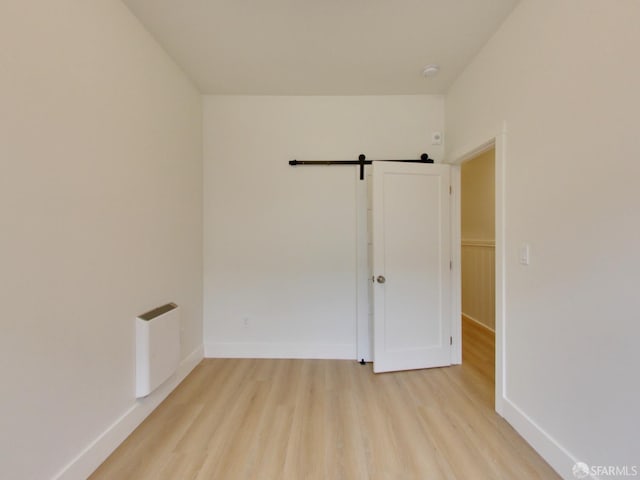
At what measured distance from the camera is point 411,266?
102 inches

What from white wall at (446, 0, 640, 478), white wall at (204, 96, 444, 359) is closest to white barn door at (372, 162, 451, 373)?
white wall at (204, 96, 444, 359)

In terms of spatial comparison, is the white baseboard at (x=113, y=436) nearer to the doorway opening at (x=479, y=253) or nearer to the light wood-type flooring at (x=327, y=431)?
the light wood-type flooring at (x=327, y=431)

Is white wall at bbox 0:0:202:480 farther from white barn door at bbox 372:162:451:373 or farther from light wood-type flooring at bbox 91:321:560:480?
white barn door at bbox 372:162:451:373

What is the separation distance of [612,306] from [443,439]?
121 cm

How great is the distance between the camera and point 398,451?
160cm

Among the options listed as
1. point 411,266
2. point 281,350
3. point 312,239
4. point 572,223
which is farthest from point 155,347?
point 572,223

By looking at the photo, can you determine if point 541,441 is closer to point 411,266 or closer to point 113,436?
point 411,266

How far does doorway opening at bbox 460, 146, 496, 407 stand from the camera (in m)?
3.48

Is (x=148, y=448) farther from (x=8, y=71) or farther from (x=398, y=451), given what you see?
(x=8, y=71)

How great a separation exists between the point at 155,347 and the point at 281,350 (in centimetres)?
128

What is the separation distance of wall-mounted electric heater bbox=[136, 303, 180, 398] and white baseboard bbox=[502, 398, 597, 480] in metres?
2.47

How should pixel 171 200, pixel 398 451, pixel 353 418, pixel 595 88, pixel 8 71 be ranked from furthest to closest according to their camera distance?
pixel 171 200, pixel 353 418, pixel 398 451, pixel 595 88, pixel 8 71

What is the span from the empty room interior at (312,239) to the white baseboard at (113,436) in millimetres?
17

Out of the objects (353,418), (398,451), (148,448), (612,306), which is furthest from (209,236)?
(612,306)
